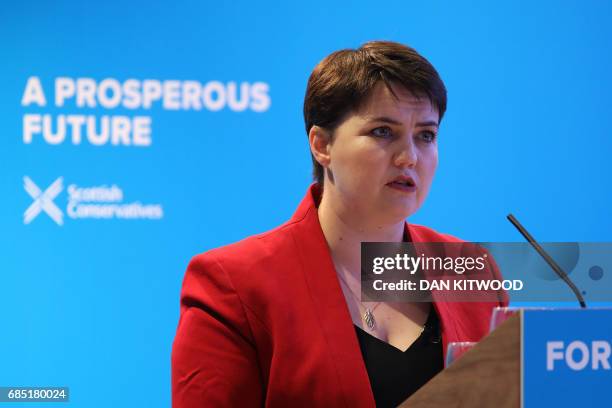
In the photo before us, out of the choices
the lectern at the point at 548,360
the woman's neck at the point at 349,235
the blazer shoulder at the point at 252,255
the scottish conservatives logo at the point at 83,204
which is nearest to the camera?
the lectern at the point at 548,360

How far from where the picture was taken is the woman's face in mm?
1711

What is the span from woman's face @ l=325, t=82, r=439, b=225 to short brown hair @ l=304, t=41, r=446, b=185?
0.07ft

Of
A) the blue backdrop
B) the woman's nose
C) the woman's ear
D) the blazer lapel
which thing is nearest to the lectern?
the blazer lapel

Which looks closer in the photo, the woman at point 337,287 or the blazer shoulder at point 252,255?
the woman at point 337,287

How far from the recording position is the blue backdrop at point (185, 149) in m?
3.20

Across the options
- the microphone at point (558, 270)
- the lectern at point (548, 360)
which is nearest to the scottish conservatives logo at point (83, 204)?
the microphone at point (558, 270)

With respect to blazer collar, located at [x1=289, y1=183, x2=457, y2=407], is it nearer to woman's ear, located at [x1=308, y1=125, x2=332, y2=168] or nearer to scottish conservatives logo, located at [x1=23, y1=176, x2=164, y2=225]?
woman's ear, located at [x1=308, y1=125, x2=332, y2=168]

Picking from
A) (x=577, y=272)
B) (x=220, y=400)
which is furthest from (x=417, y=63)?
(x=220, y=400)

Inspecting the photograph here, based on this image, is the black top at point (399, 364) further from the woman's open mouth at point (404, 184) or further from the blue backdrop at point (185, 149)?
the blue backdrop at point (185, 149)

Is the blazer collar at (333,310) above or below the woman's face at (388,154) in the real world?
below

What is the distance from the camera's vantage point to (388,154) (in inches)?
67.3

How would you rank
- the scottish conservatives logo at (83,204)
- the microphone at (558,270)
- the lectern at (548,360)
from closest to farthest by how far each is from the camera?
the lectern at (548,360) → the microphone at (558,270) → the scottish conservatives logo at (83,204)

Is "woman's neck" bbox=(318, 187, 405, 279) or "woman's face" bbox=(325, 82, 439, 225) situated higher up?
"woman's face" bbox=(325, 82, 439, 225)

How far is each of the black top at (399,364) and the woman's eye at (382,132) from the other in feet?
1.27
